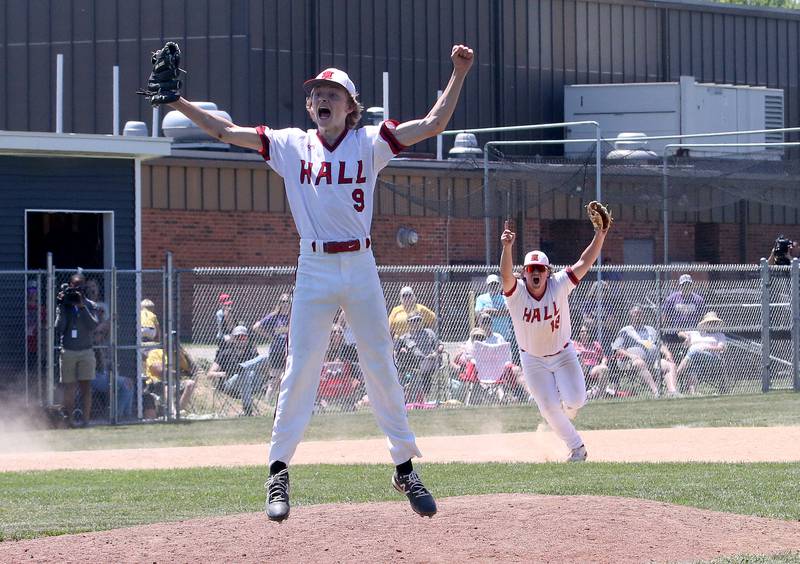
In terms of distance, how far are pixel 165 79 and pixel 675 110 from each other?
907 inches

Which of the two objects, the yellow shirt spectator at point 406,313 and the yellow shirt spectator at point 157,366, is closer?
the yellow shirt spectator at point 157,366

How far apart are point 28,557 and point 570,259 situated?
19.8 metres

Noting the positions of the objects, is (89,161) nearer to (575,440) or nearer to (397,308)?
(397,308)

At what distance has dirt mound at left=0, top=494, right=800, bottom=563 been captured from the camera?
7.06m

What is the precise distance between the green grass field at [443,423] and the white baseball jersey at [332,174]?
26.5 feet

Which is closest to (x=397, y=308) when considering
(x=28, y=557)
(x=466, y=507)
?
(x=466, y=507)

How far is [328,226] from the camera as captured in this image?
6.50m

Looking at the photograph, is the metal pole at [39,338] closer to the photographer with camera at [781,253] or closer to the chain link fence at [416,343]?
the chain link fence at [416,343]

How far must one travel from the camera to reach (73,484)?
10820 mm

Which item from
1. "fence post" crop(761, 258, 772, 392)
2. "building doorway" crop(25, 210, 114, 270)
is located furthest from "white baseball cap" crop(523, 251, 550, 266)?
"building doorway" crop(25, 210, 114, 270)

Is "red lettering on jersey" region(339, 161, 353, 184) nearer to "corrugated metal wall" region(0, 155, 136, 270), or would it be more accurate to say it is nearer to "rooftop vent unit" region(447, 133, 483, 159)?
"corrugated metal wall" region(0, 155, 136, 270)

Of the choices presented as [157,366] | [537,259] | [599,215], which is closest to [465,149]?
[157,366]

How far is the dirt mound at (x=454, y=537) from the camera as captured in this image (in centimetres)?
706

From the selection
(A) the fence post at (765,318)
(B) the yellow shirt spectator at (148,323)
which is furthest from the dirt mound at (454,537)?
(A) the fence post at (765,318)
